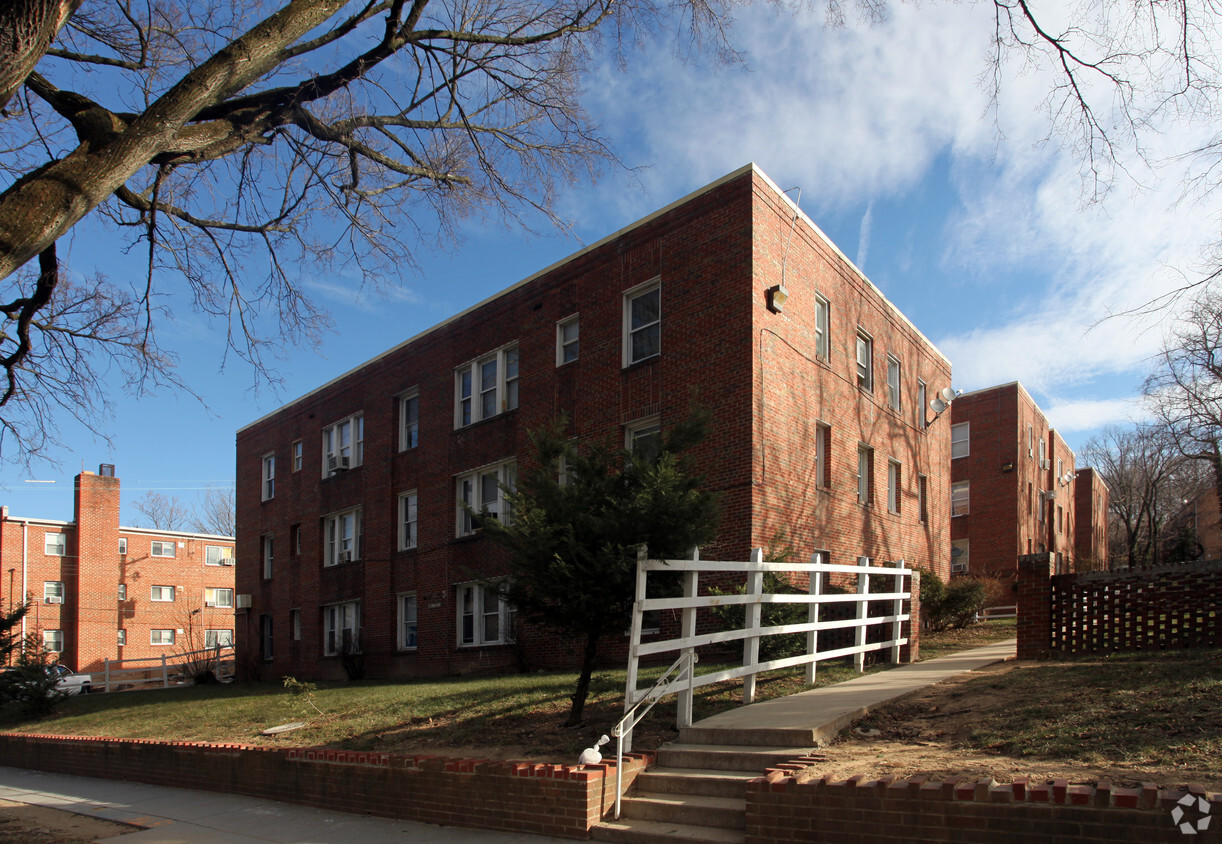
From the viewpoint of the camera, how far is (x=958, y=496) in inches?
1359

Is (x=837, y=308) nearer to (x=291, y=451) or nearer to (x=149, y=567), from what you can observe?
(x=291, y=451)

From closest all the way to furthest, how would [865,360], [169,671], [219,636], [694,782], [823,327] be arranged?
Result: 1. [694,782]
2. [823,327]
3. [865,360]
4. [169,671]
5. [219,636]

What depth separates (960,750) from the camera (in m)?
6.64

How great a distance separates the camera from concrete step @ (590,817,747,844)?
245 inches

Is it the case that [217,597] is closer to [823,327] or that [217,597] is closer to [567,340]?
[567,340]

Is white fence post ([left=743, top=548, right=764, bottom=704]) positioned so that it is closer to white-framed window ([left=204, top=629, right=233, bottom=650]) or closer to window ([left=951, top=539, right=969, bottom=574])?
window ([left=951, top=539, right=969, bottom=574])

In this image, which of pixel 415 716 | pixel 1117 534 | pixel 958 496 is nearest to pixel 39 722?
pixel 415 716

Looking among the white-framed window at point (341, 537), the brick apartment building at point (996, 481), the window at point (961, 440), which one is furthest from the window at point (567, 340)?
the window at point (961, 440)

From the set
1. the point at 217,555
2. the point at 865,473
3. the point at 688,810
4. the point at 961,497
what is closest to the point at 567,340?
the point at 865,473

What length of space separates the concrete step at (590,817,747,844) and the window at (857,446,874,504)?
49.2 feet

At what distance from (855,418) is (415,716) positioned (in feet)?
40.3

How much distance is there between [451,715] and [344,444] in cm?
1840

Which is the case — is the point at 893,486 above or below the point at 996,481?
below

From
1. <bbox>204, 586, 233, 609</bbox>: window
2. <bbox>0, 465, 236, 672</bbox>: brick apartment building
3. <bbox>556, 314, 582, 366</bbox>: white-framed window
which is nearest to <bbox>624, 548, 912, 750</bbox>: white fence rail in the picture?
<bbox>556, 314, 582, 366</bbox>: white-framed window
